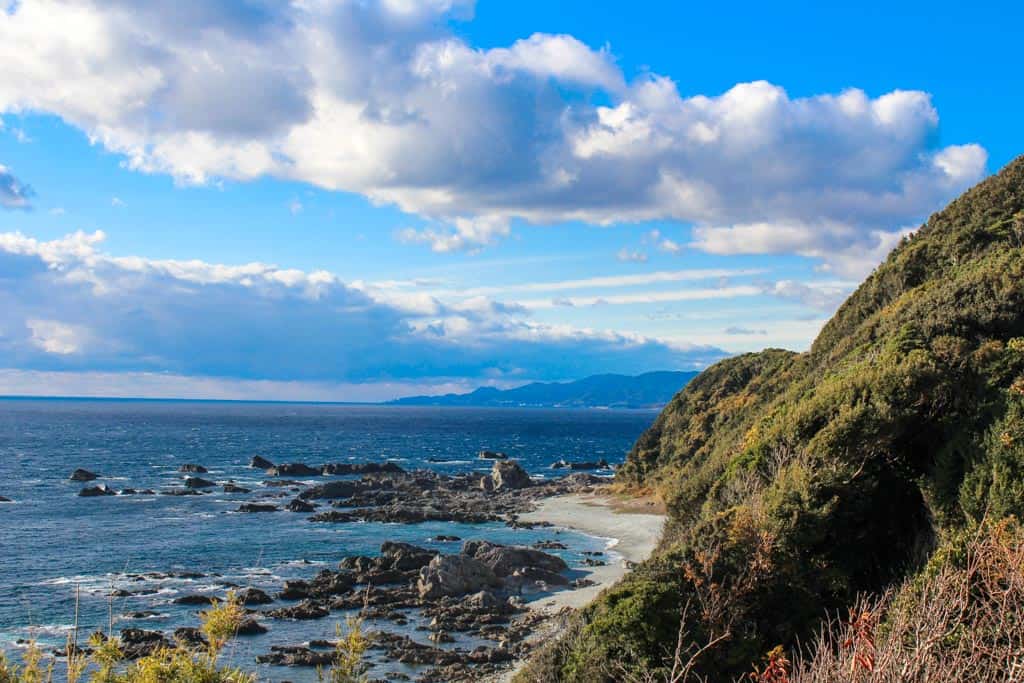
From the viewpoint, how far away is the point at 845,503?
843 inches

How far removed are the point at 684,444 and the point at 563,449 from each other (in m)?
69.0

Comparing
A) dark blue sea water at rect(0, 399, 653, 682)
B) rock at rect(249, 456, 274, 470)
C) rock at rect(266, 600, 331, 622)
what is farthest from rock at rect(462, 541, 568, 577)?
rock at rect(249, 456, 274, 470)

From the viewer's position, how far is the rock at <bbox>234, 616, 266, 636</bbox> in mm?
33375

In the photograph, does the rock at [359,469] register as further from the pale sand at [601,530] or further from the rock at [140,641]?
the rock at [140,641]

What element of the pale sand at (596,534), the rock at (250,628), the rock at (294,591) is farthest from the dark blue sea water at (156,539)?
the pale sand at (596,534)

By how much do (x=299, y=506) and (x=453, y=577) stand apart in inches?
1235

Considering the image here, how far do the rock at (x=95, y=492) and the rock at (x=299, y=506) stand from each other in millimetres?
18065

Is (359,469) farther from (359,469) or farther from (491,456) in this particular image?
(491,456)

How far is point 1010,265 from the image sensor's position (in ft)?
94.6

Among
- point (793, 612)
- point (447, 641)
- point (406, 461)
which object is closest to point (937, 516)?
point (793, 612)

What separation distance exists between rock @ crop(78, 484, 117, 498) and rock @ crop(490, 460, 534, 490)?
116 ft

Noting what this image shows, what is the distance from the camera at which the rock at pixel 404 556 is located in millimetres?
45188

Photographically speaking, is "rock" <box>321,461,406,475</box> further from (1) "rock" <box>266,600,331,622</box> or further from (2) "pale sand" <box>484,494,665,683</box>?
(1) "rock" <box>266,600,331,622</box>

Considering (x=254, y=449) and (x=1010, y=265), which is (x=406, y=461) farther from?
(x=1010, y=265)
